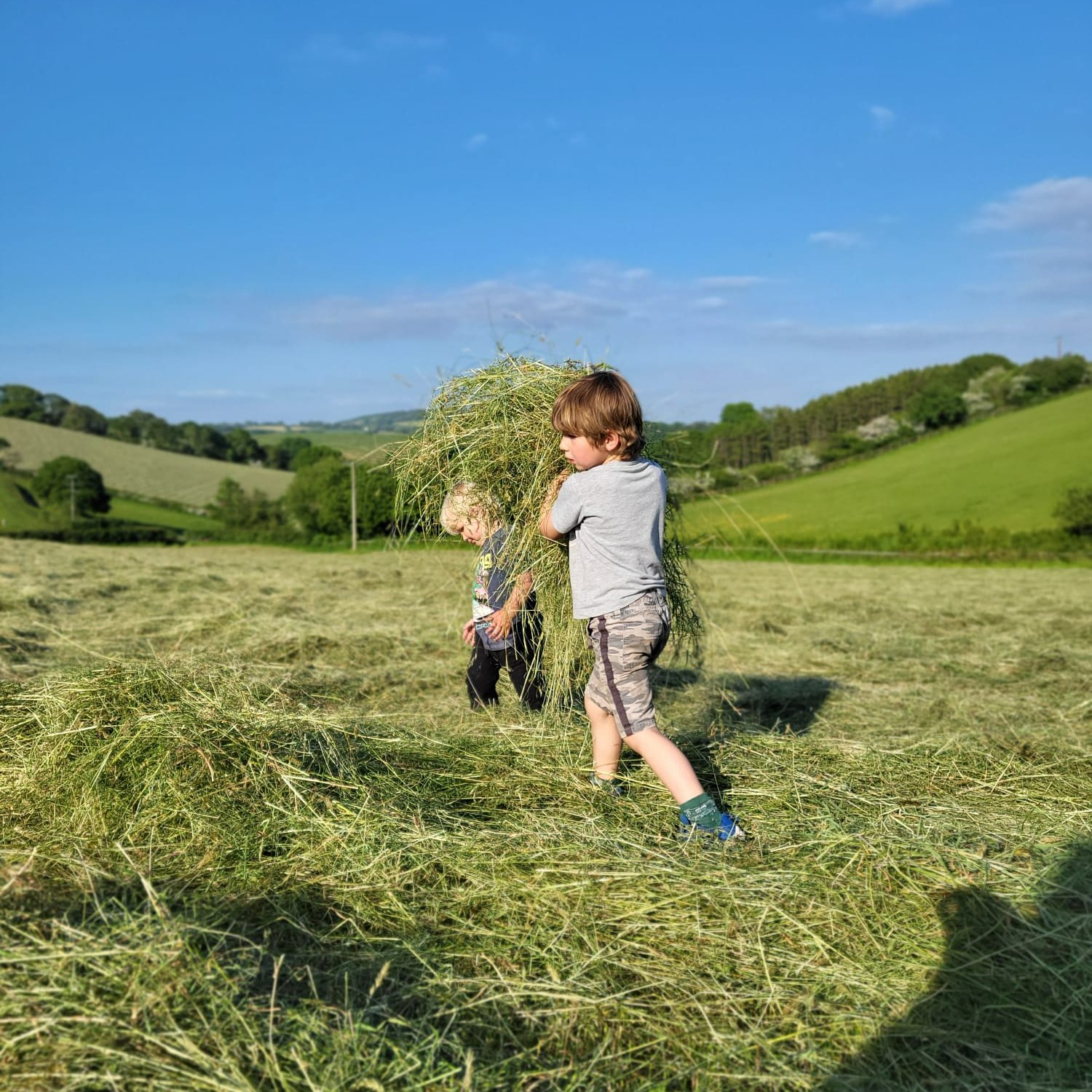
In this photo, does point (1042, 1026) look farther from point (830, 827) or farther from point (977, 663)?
point (977, 663)

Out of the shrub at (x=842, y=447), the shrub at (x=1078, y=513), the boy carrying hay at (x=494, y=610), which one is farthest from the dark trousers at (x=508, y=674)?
the shrub at (x=842, y=447)

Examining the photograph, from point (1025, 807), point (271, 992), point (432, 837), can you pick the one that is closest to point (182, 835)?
point (432, 837)

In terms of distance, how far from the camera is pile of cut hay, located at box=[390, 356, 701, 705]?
389 centimetres

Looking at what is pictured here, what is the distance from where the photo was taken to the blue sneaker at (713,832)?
3.03m

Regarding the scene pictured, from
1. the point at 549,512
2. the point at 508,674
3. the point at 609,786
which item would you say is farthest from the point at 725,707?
the point at 549,512

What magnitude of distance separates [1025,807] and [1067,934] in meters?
1.22

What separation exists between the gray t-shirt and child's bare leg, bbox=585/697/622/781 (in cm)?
42

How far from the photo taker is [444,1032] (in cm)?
195

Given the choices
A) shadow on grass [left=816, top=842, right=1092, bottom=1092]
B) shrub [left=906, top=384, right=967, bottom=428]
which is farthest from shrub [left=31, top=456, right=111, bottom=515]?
shadow on grass [left=816, top=842, right=1092, bottom=1092]

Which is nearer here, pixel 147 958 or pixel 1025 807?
pixel 147 958

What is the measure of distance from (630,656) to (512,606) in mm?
914

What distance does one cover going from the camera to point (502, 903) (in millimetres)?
2525

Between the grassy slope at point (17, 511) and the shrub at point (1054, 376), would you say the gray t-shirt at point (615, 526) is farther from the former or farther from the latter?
the shrub at point (1054, 376)

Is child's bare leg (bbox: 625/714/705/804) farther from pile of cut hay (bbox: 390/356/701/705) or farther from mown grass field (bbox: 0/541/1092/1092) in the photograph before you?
pile of cut hay (bbox: 390/356/701/705)
